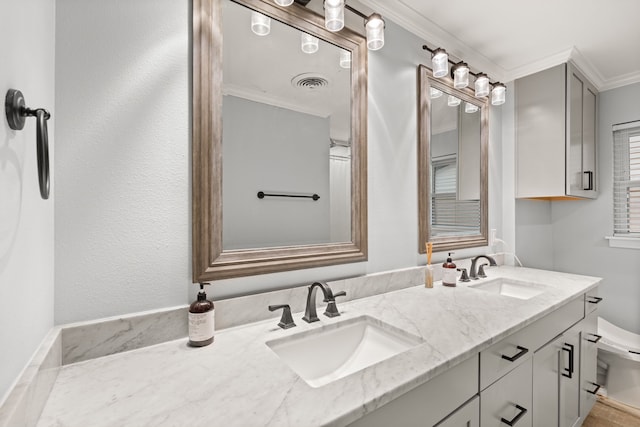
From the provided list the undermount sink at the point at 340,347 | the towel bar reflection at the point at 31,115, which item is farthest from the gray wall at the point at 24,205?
the undermount sink at the point at 340,347

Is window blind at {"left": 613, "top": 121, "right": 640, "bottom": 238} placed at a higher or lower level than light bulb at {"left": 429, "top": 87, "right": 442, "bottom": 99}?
lower

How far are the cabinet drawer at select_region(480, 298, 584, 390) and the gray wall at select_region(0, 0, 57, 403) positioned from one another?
117cm

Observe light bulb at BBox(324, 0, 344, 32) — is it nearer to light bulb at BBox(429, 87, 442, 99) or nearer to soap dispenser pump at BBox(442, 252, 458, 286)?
light bulb at BBox(429, 87, 442, 99)

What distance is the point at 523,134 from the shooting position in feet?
7.60

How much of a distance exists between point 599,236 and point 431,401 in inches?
110

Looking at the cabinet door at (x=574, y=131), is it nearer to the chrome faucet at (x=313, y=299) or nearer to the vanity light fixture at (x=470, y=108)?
the vanity light fixture at (x=470, y=108)

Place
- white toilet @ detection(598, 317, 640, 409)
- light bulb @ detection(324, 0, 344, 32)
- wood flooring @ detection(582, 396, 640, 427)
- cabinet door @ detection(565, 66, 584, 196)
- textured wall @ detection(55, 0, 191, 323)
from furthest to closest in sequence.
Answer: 1. cabinet door @ detection(565, 66, 584, 196)
2. white toilet @ detection(598, 317, 640, 409)
3. wood flooring @ detection(582, 396, 640, 427)
4. light bulb @ detection(324, 0, 344, 32)
5. textured wall @ detection(55, 0, 191, 323)

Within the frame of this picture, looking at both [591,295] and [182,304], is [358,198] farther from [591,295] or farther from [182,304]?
[591,295]

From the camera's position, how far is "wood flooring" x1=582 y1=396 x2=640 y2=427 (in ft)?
6.19

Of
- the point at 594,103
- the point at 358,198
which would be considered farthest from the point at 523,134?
the point at 358,198

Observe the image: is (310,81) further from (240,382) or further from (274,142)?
(240,382)

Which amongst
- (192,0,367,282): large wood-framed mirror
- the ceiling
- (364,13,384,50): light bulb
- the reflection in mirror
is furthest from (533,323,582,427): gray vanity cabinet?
the ceiling

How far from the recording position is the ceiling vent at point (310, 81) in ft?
4.18

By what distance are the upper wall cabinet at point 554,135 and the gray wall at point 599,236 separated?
26cm
